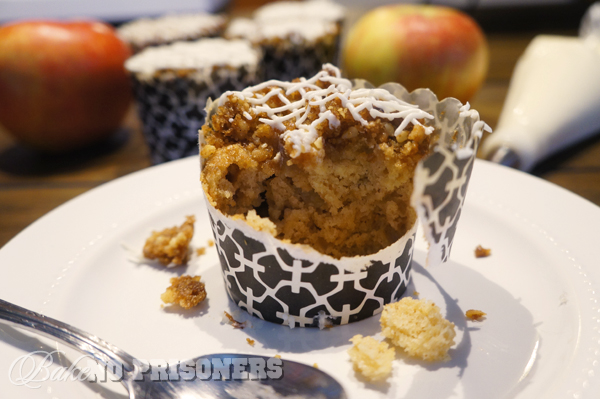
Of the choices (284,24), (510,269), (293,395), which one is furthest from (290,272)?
(284,24)

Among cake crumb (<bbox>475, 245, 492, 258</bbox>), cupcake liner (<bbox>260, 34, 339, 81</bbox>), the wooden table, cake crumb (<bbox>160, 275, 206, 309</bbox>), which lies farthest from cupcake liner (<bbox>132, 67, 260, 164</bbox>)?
cake crumb (<bbox>475, 245, 492, 258</bbox>)

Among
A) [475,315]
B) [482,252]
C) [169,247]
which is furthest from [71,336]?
[482,252]

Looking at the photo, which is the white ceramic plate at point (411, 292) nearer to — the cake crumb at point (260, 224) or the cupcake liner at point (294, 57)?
the cake crumb at point (260, 224)

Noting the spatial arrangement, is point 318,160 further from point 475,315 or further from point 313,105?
point 475,315

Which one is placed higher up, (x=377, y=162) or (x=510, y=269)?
(x=377, y=162)

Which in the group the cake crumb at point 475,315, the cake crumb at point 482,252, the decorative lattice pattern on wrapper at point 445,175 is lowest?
the cake crumb at point 482,252

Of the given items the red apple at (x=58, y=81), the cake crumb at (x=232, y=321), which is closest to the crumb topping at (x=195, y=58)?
the red apple at (x=58, y=81)

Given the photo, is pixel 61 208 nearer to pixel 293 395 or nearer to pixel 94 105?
pixel 94 105
